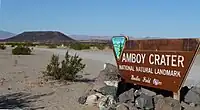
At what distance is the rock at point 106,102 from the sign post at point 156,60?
3.07 ft

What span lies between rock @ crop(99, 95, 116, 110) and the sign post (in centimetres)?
94

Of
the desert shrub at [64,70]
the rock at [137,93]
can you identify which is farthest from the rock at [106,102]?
the desert shrub at [64,70]

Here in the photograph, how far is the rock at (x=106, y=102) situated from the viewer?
9.25 metres

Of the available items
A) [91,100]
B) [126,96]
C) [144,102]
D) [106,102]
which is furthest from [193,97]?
[91,100]

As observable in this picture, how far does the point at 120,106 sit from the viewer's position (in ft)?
29.2

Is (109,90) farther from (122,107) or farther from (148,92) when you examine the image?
(122,107)

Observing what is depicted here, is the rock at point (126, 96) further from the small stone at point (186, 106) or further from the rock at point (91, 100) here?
the small stone at point (186, 106)

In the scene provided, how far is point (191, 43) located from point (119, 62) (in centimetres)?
300

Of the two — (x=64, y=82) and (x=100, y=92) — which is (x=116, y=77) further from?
(x=64, y=82)

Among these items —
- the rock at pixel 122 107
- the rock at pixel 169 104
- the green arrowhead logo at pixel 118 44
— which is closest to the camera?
the rock at pixel 169 104

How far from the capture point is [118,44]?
11000mm

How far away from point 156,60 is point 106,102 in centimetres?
167

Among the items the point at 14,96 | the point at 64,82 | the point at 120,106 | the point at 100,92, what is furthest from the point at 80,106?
the point at 64,82

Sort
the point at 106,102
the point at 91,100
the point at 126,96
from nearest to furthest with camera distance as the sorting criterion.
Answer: the point at 106,102, the point at 126,96, the point at 91,100
